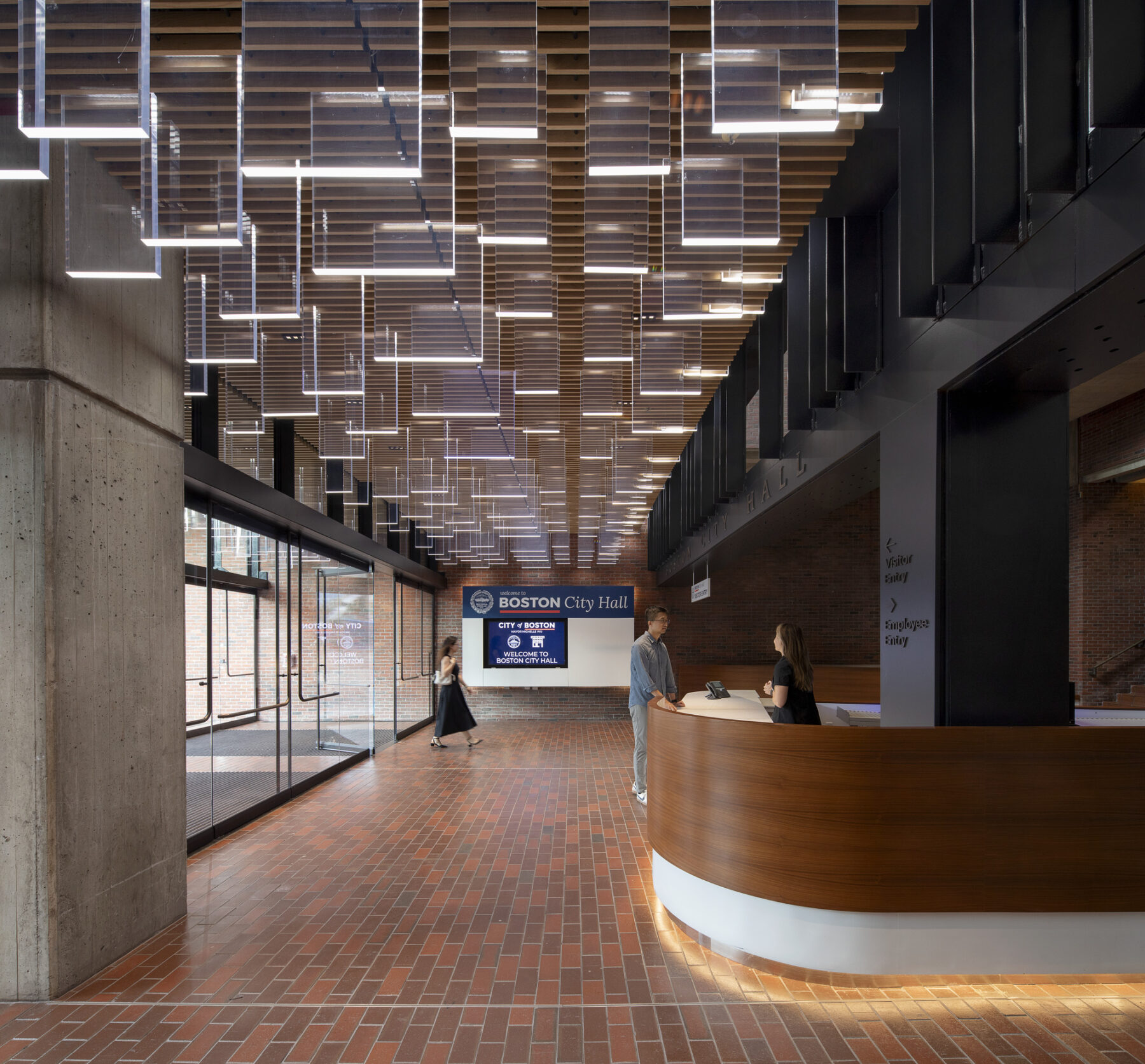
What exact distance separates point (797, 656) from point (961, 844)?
1415 millimetres

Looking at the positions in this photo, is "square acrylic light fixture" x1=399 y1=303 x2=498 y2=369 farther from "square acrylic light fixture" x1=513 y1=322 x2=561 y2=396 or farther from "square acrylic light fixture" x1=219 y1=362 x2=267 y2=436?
"square acrylic light fixture" x1=219 y1=362 x2=267 y2=436

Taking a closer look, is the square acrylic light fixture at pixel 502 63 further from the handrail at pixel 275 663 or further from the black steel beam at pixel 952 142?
the handrail at pixel 275 663

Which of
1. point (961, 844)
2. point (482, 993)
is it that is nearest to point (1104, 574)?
point (961, 844)

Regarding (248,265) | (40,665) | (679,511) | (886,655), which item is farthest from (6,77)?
(679,511)

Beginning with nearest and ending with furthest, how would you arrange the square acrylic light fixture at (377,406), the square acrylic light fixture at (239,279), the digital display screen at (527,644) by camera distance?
the square acrylic light fixture at (239,279), the square acrylic light fixture at (377,406), the digital display screen at (527,644)

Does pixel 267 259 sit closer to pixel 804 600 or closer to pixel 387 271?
pixel 387 271

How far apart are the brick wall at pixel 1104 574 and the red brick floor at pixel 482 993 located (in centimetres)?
941

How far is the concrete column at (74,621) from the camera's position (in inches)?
132

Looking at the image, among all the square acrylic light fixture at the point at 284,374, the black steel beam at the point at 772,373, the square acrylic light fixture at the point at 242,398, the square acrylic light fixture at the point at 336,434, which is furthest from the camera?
the square acrylic light fixture at the point at 336,434

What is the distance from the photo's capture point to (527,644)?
15.6 m

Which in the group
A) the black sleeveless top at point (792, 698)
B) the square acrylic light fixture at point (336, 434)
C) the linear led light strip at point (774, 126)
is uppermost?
the linear led light strip at point (774, 126)

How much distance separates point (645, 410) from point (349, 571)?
5.10 metres

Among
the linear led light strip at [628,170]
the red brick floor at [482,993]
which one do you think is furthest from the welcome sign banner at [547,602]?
the linear led light strip at [628,170]

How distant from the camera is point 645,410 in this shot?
6.71 meters
